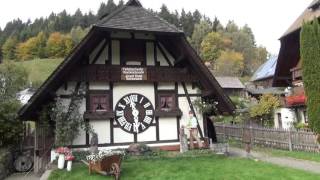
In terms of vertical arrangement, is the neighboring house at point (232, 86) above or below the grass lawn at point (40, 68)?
below

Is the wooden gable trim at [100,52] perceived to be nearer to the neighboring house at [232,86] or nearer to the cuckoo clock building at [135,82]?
the cuckoo clock building at [135,82]

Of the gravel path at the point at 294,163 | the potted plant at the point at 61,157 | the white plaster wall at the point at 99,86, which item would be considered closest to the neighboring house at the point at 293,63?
the gravel path at the point at 294,163

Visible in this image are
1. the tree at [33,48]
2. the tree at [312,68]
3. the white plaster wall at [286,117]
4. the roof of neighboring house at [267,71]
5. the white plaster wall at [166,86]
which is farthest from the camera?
the tree at [33,48]

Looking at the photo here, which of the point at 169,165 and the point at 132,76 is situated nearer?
the point at 169,165

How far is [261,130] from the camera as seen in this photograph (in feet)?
69.3

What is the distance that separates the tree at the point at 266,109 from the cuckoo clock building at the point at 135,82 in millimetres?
18265

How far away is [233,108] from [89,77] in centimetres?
618

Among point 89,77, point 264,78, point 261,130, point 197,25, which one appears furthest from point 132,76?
point 197,25

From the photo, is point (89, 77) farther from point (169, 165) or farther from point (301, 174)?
point (301, 174)

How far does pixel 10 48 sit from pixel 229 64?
203 feet

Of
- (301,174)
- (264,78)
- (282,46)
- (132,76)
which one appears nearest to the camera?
(301,174)

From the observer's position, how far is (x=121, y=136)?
589 inches

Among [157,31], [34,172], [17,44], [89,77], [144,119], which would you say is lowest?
[34,172]

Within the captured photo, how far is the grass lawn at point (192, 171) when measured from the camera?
34.1ft
